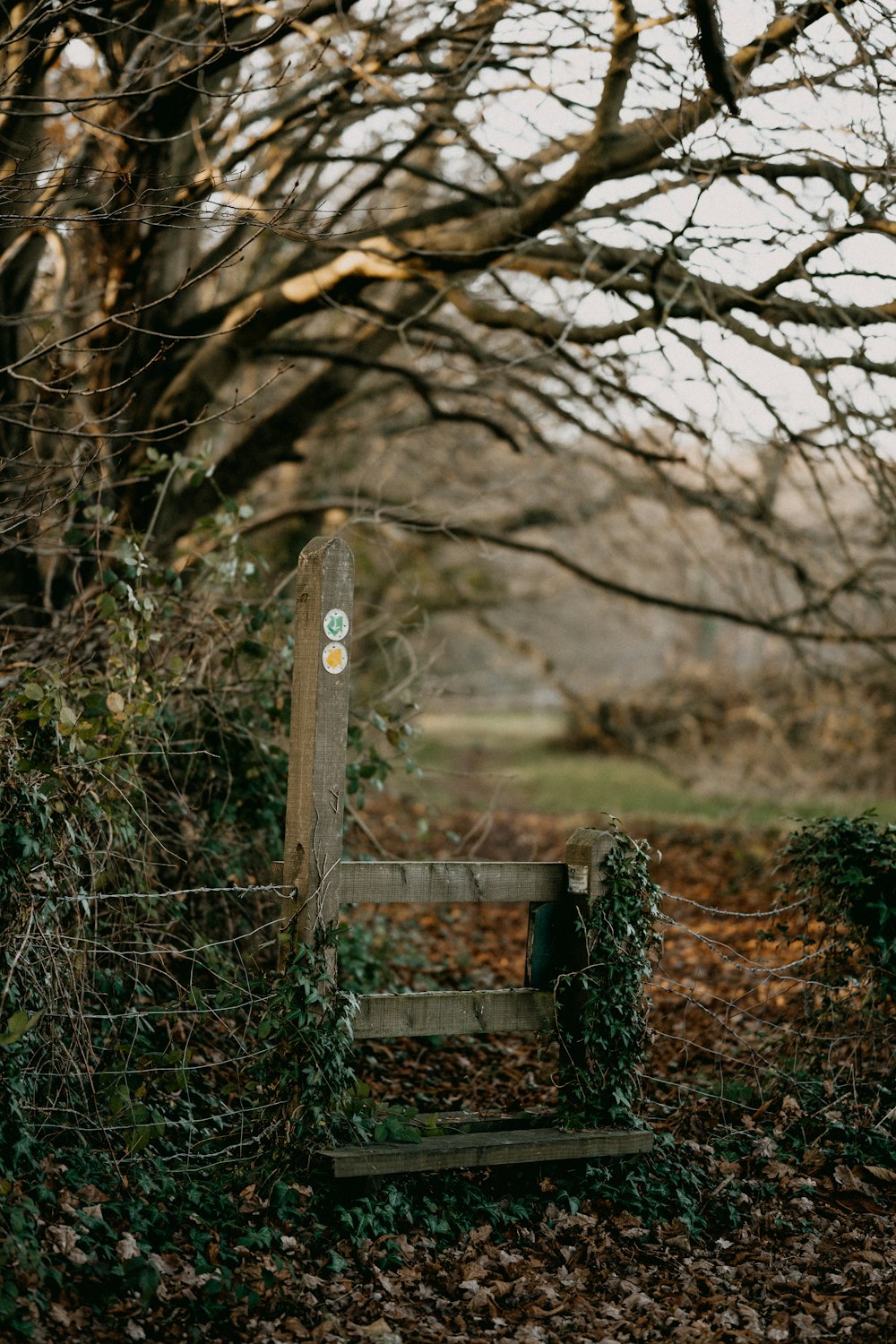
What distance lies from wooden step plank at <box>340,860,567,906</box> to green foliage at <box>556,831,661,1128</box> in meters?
0.23

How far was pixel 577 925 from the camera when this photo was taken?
4.97 meters

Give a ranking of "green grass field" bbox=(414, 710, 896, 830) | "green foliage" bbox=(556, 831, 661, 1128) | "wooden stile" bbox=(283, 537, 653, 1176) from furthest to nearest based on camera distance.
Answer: "green grass field" bbox=(414, 710, 896, 830), "green foliage" bbox=(556, 831, 661, 1128), "wooden stile" bbox=(283, 537, 653, 1176)

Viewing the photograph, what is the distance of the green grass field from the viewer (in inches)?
605

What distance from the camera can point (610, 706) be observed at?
2336 centimetres

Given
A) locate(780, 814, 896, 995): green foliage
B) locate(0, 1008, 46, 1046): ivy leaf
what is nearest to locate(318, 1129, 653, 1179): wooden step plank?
locate(0, 1008, 46, 1046): ivy leaf

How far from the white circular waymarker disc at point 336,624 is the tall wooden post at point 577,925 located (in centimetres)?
134

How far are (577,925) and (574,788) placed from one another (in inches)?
596

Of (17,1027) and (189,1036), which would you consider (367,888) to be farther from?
(17,1027)

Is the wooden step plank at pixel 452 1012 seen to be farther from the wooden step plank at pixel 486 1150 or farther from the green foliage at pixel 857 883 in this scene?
the green foliage at pixel 857 883

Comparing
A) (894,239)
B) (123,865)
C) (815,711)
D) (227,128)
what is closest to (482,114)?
(227,128)

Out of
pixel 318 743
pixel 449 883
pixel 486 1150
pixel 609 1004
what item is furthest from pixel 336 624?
pixel 486 1150

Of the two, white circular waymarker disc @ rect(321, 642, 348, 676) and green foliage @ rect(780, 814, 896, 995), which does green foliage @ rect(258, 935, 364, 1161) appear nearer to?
white circular waymarker disc @ rect(321, 642, 348, 676)

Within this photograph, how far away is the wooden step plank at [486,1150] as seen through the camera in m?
4.32

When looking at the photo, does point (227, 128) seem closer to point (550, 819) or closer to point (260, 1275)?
point (260, 1275)
